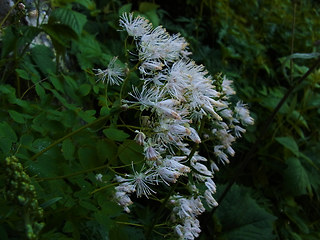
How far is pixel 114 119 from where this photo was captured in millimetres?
1525

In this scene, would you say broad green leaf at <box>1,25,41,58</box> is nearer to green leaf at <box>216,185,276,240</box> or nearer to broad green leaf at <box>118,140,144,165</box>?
broad green leaf at <box>118,140,144,165</box>

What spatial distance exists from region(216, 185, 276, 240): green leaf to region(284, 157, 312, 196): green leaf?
43 cm

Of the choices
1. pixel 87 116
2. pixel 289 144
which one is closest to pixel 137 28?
pixel 87 116

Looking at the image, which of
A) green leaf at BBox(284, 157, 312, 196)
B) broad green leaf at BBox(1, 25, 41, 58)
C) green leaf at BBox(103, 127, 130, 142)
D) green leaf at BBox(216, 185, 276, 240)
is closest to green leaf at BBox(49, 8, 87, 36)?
broad green leaf at BBox(1, 25, 41, 58)

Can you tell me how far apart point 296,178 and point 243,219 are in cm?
71

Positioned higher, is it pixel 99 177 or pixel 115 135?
pixel 115 135

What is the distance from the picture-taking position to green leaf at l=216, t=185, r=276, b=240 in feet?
9.01

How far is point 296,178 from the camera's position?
3242mm

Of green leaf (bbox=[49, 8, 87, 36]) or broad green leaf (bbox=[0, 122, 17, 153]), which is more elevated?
green leaf (bbox=[49, 8, 87, 36])

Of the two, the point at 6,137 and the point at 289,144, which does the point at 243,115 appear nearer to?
the point at 6,137

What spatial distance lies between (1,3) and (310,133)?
321cm

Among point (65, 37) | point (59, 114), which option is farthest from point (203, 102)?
point (65, 37)

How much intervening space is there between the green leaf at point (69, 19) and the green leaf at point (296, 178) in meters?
2.04

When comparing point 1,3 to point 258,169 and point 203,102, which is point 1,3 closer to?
point 203,102
